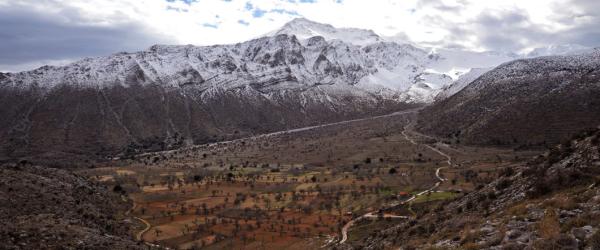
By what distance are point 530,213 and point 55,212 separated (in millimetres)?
35006

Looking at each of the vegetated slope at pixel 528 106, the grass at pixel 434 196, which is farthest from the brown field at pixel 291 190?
Answer: the vegetated slope at pixel 528 106

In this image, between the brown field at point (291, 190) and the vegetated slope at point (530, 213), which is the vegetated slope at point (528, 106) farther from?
the vegetated slope at point (530, 213)

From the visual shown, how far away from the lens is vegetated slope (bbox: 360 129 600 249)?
15000 millimetres

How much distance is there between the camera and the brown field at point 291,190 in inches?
1889

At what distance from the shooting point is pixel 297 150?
14500 centimetres

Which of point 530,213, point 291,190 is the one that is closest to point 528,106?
point 291,190

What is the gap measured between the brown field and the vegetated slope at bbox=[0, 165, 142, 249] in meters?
4.86

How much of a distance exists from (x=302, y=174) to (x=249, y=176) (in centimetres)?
955

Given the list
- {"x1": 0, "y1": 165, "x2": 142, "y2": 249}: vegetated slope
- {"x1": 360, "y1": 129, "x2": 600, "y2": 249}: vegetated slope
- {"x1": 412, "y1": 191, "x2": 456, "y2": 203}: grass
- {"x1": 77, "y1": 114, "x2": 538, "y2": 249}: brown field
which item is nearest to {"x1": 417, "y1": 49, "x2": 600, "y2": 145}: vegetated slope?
{"x1": 77, "y1": 114, "x2": 538, "y2": 249}: brown field

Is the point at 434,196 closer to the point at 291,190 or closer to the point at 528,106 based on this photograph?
the point at 291,190

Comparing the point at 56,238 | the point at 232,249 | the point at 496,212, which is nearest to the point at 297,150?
the point at 232,249

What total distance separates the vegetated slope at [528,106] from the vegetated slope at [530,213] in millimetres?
77093

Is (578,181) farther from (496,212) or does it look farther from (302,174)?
(302,174)

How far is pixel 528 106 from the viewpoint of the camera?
405ft
